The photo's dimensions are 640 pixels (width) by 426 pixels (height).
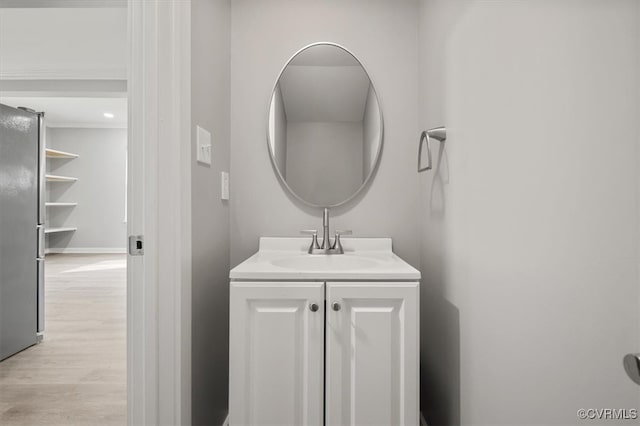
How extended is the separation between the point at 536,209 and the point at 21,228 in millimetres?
3070

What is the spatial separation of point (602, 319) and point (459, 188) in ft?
2.21

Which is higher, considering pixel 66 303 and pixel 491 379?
pixel 491 379

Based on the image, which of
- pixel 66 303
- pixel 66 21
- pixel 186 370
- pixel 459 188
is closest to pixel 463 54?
pixel 459 188

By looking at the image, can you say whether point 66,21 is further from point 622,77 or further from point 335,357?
point 622,77

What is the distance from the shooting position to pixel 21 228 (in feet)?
8.36

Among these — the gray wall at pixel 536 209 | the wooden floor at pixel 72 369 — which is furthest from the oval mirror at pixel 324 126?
the wooden floor at pixel 72 369

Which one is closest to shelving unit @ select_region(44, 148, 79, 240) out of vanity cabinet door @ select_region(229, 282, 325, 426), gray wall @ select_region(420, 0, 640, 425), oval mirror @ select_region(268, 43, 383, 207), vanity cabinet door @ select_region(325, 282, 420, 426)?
oval mirror @ select_region(268, 43, 383, 207)

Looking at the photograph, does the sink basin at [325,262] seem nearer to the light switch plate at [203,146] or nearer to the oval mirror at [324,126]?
the oval mirror at [324,126]

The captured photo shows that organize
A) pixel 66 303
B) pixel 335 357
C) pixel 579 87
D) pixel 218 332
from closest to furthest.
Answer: pixel 579 87, pixel 335 357, pixel 218 332, pixel 66 303

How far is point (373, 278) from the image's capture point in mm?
1196

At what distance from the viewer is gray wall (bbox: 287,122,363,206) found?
177 centimetres

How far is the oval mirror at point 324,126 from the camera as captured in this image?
5.75ft

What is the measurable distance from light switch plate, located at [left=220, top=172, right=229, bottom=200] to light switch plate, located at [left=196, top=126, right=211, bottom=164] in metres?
0.21

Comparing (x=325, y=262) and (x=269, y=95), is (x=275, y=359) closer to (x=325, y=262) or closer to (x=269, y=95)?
(x=325, y=262)
